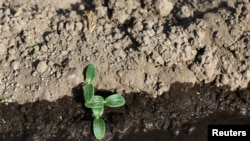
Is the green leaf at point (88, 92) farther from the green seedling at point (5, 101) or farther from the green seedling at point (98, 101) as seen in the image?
the green seedling at point (5, 101)

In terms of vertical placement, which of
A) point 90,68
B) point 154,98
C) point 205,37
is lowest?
point 154,98

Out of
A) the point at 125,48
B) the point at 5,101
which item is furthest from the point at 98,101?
the point at 5,101

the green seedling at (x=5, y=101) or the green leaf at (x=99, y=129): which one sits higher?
the green seedling at (x=5, y=101)

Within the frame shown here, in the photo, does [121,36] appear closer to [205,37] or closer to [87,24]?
[87,24]

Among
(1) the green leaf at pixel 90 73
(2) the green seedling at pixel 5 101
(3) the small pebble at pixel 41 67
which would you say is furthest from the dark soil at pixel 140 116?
(3) the small pebble at pixel 41 67

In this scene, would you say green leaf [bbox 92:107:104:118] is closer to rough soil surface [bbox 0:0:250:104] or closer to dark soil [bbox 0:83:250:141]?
dark soil [bbox 0:83:250:141]

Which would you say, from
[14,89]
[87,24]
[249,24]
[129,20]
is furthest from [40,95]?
[249,24]

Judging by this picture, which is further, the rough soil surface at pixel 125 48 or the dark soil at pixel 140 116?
the rough soil surface at pixel 125 48
